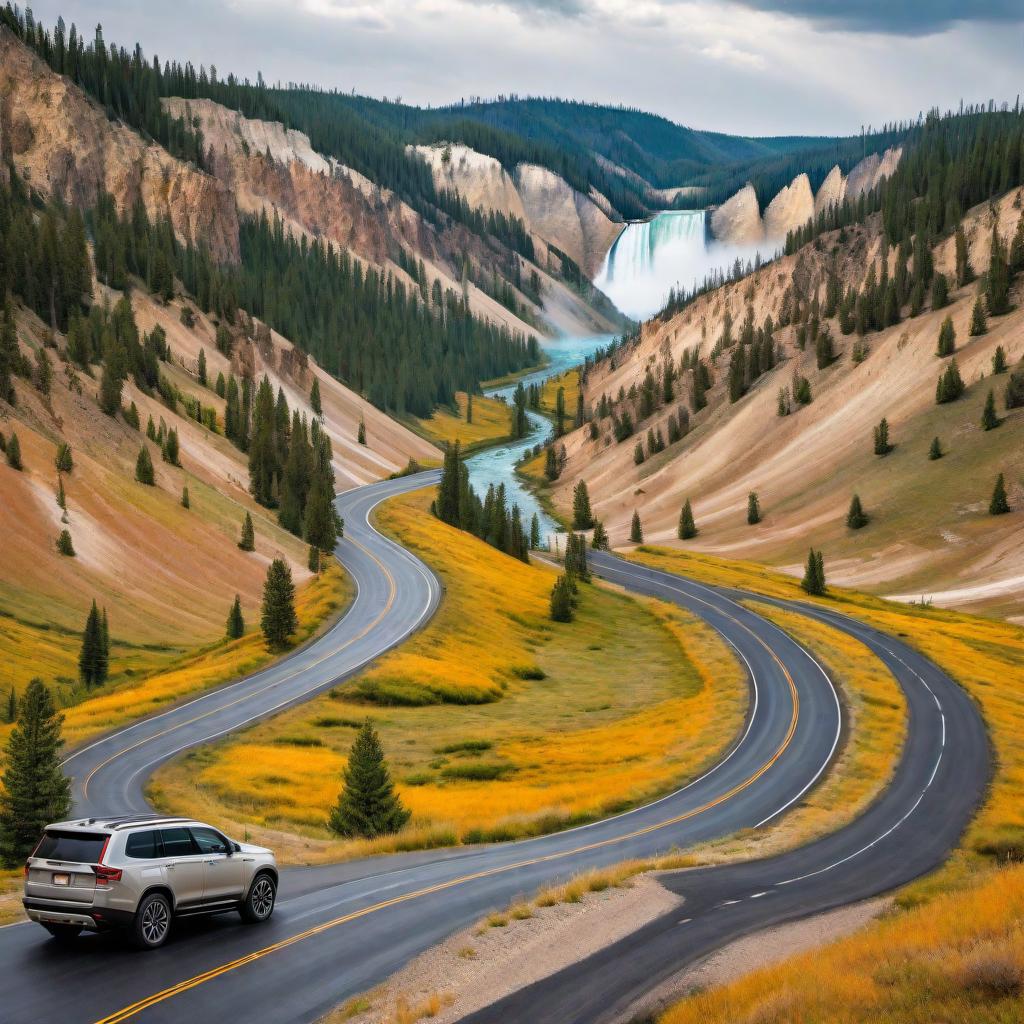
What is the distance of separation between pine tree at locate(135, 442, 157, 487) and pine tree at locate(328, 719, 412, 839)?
8283 centimetres

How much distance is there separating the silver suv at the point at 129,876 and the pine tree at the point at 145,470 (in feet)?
323

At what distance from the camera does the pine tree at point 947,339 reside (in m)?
155

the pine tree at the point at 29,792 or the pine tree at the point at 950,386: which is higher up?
the pine tree at the point at 950,386

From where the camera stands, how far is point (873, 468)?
146 metres

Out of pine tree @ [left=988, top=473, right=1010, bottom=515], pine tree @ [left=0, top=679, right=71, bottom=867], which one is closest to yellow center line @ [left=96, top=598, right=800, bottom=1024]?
pine tree @ [left=0, top=679, right=71, bottom=867]

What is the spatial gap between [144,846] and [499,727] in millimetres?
45528

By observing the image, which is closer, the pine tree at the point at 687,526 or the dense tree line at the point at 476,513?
the dense tree line at the point at 476,513

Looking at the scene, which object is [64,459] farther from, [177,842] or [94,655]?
[177,842]

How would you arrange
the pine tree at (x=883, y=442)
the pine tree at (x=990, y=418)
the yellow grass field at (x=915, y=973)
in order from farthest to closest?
1. the pine tree at (x=883, y=442)
2. the pine tree at (x=990, y=418)
3. the yellow grass field at (x=915, y=973)

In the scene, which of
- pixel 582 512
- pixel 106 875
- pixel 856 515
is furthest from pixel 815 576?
pixel 106 875

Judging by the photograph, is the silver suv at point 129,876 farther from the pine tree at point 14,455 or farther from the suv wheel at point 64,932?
the pine tree at point 14,455

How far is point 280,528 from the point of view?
129625 millimetres

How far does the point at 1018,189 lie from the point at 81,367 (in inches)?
5713

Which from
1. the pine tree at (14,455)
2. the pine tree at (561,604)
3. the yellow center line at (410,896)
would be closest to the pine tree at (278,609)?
the yellow center line at (410,896)
